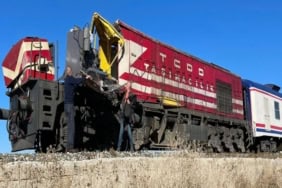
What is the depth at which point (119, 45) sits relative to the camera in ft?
36.6

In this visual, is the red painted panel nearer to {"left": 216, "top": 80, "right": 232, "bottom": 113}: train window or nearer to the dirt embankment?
the dirt embankment

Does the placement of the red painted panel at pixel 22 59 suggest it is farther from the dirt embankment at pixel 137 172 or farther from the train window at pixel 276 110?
the train window at pixel 276 110

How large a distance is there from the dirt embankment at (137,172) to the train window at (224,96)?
25.2 feet

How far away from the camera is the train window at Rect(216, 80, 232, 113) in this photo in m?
16.8

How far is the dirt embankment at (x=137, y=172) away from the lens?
4.91 metres

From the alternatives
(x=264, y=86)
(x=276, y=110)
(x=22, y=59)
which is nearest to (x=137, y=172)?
(x=22, y=59)

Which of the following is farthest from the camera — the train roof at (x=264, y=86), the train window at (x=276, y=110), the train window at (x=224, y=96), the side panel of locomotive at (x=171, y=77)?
the train window at (x=276, y=110)

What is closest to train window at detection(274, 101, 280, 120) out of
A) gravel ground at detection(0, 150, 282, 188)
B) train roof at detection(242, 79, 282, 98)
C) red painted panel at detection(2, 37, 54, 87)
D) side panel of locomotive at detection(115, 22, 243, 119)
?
train roof at detection(242, 79, 282, 98)

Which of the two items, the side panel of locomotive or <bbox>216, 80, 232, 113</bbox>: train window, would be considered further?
<bbox>216, 80, 232, 113</bbox>: train window

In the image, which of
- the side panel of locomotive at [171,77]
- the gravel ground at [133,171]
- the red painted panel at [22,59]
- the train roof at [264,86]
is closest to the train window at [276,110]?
the train roof at [264,86]

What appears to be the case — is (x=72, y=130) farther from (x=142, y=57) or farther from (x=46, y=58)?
(x=142, y=57)

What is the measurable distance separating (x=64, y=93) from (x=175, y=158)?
3427mm

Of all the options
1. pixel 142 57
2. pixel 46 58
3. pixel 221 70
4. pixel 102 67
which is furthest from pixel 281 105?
pixel 46 58

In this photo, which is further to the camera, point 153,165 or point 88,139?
point 88,139
